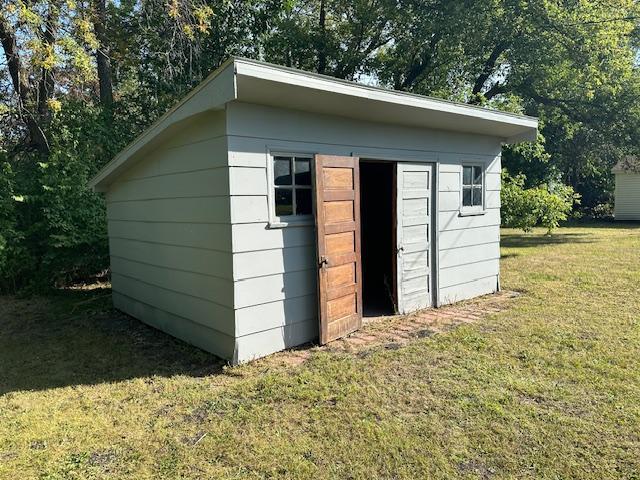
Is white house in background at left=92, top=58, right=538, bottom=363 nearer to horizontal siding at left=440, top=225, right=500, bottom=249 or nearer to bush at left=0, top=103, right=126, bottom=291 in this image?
horizontal siding at left=440, top=225, right=500, bottom=249

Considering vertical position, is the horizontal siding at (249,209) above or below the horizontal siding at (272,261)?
above

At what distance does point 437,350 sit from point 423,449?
1762 millimetres

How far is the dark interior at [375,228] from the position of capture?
679cm

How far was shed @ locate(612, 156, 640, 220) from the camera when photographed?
20291 millimetres

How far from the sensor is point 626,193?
20750 mm

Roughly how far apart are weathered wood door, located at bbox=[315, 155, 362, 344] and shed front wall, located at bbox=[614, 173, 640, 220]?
2053 cm

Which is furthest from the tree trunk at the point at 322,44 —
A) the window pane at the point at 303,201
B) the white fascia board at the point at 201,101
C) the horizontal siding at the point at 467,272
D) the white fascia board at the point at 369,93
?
the window pane at the point at 303,201

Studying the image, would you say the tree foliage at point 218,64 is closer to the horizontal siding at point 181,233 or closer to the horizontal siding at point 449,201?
the horizontal siding at point 181,233

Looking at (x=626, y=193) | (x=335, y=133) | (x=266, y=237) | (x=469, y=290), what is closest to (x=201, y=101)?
(x=266, y=237)

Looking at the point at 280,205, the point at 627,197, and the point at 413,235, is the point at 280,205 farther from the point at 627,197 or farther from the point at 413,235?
the point at 627,197

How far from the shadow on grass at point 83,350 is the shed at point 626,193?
21.7m

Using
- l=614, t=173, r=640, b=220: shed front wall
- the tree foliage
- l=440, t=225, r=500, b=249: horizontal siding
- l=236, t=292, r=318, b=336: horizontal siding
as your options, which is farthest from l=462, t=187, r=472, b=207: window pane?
l=614, t=173, r=640, b=220: shed front wall

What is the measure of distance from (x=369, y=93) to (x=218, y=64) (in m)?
7.65

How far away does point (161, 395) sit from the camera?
3578 mm
